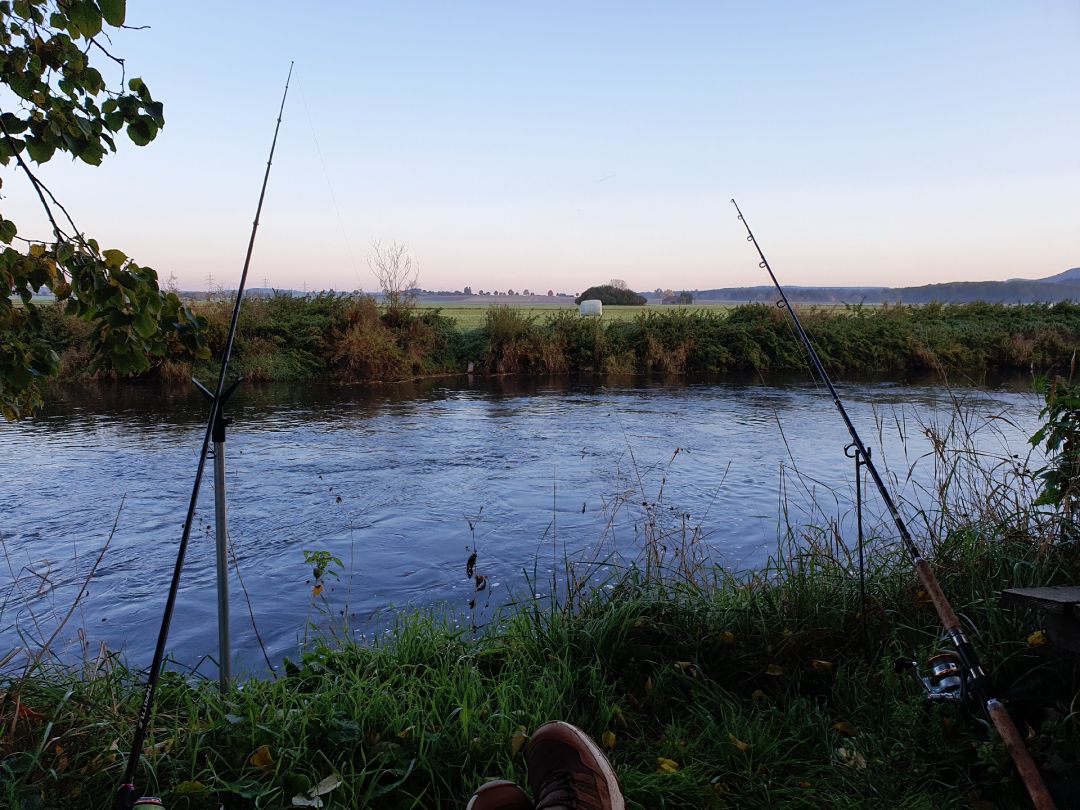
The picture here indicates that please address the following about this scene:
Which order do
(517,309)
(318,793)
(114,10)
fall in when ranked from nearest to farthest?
(114,10)
(318,793)
(517,309)

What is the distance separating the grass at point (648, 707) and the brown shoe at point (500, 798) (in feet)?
0.92

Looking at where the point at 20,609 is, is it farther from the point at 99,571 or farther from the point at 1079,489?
the point at 1079,489

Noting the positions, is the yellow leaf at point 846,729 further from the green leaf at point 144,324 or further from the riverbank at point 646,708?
the green leaf at point 144,324

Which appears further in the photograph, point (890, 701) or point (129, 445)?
point (129, 445)

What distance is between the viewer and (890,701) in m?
2.87

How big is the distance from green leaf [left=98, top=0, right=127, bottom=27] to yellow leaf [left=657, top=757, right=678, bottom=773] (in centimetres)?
273

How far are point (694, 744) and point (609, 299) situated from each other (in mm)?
57129

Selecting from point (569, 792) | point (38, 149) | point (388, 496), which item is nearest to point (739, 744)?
point (569, 792)

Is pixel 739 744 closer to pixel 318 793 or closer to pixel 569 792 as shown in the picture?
pixel 569 792

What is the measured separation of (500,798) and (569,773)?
0.67 feet

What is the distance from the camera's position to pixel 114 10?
1967 millimetres

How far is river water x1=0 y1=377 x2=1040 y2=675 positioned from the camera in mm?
5105

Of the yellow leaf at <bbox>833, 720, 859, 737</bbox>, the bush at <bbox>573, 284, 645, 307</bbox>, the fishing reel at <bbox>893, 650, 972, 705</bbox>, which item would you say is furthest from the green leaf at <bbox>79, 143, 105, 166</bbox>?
the bush at <bbox>573, 284, 645, 307</bbox>

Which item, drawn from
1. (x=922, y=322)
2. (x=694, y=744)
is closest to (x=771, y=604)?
(x=694, y=744)
